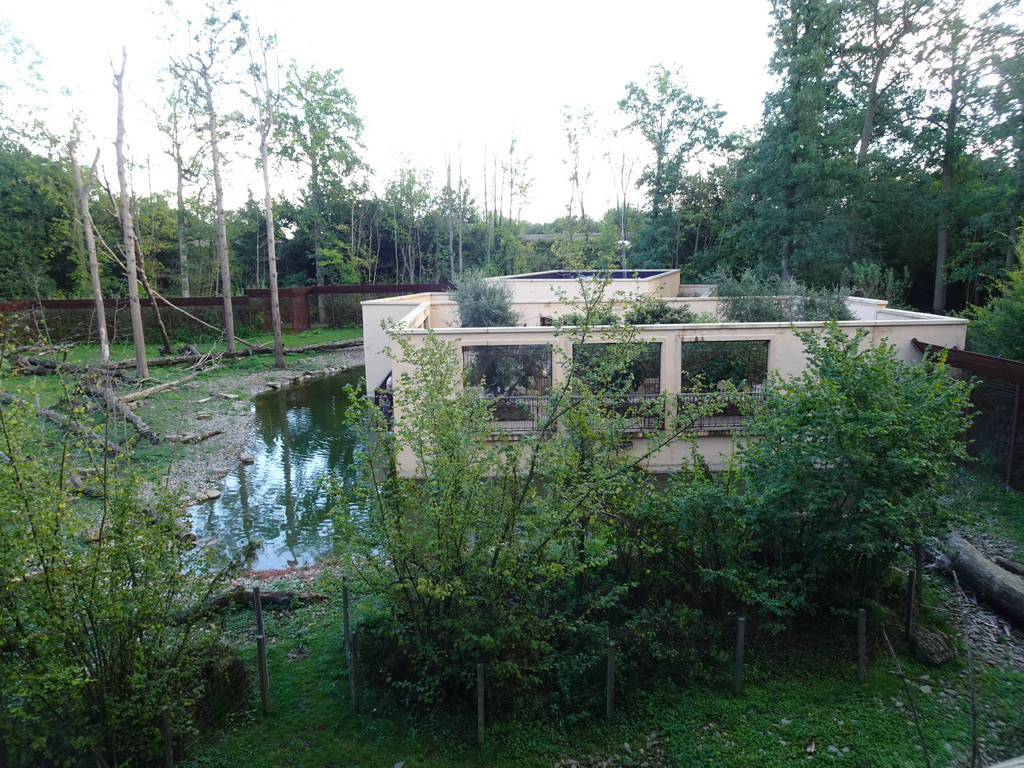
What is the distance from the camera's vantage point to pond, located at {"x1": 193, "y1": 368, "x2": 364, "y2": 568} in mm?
9914

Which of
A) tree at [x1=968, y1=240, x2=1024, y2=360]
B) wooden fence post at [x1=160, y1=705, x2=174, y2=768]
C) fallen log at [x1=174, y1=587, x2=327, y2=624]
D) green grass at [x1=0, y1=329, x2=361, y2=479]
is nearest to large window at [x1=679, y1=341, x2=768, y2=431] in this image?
tree at [x1=968, y1=240, x2=1024, y2=360]

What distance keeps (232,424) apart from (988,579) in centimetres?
1516

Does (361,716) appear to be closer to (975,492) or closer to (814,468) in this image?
(814,468)

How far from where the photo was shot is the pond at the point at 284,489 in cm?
991

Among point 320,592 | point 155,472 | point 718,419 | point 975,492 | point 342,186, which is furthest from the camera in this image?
point 342,186

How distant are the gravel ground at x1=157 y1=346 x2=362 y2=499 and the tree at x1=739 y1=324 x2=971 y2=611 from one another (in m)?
5.53

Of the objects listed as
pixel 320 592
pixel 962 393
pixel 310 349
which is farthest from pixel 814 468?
pixel 310 349

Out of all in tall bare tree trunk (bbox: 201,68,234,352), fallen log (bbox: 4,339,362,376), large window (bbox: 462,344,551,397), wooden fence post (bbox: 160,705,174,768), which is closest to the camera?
wooden fence post (bbox: 160,705,174,768)

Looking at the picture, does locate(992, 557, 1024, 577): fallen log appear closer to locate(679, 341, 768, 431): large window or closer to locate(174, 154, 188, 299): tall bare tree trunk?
locate(679, 341, 768, 431): large window

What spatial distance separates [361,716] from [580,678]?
182cm

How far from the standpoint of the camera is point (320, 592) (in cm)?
750

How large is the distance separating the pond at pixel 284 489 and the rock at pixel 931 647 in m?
5.52

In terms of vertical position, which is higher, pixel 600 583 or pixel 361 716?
pixel 600 583

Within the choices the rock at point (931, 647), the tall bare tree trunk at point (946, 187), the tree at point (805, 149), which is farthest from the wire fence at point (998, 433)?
the tall bare tree trunk at point (946, 187)
